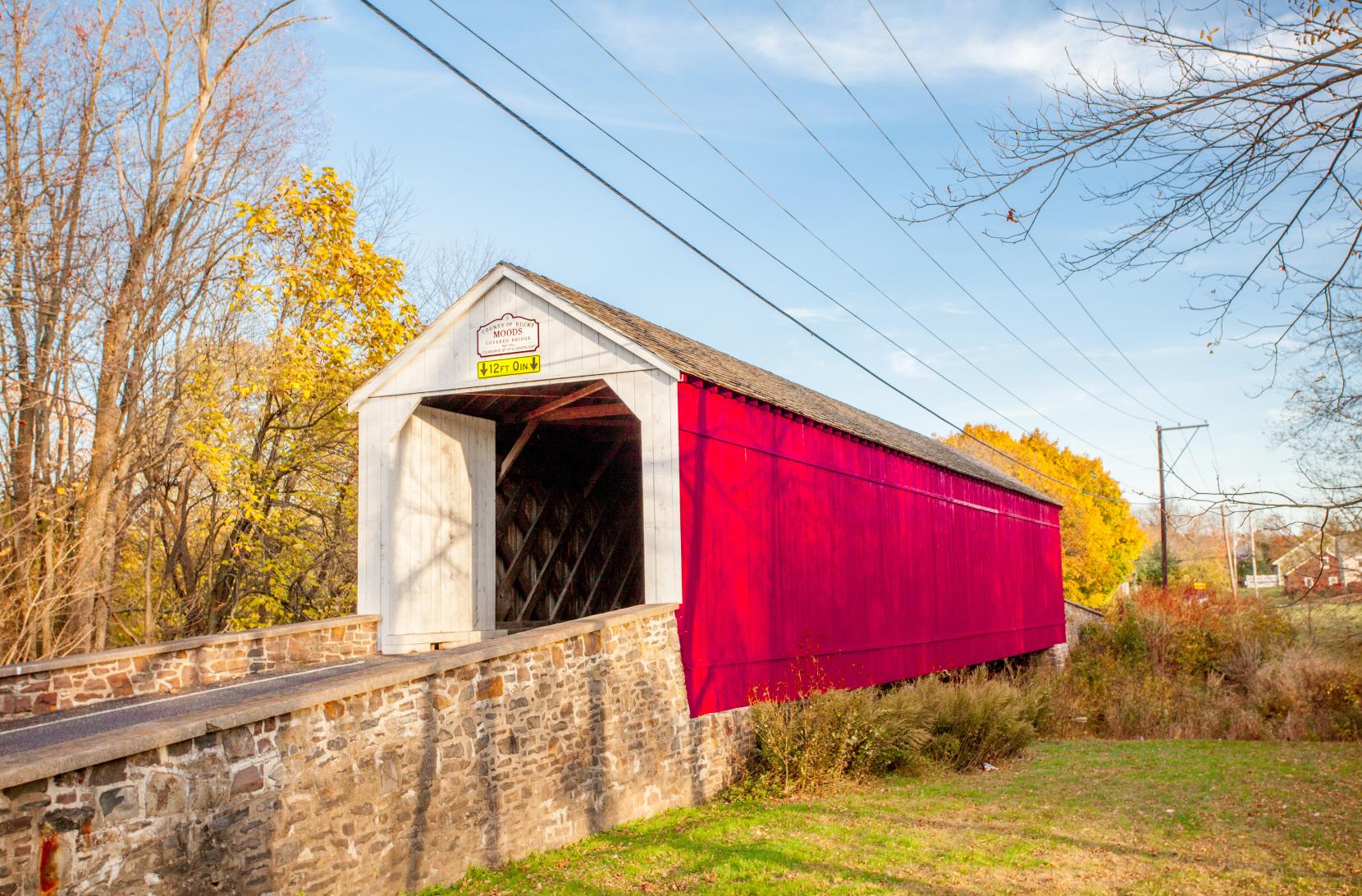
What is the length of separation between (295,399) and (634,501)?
5988mm

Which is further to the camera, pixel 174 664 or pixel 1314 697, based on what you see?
pixel 1314 697

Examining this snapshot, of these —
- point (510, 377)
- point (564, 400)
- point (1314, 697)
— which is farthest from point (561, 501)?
point (1314, 697)

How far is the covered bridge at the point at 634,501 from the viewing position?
10.8m

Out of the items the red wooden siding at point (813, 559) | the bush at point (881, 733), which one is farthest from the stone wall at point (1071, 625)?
the bush at point (881, 733)

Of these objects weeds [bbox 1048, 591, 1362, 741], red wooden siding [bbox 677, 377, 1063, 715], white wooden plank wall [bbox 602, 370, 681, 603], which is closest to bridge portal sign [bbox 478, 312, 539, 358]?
white wooden plank wall [bbox 602, 370, 681, 603]

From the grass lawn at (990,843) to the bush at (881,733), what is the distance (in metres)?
0.39

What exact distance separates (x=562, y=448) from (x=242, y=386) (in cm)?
540

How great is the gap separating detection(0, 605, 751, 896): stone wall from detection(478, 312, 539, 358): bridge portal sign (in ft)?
11.1

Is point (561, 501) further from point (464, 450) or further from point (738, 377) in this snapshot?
point (738, 377)

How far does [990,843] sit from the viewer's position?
845 centimetres

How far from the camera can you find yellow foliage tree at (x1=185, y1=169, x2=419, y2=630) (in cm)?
1670

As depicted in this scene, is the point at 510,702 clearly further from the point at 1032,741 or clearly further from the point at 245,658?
the point at 1032,741

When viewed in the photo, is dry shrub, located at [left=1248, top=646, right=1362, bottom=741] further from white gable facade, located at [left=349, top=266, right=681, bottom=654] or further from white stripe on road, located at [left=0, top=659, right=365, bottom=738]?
white stripe on road, located at [left=0, top=659, right=365, bottom=738]

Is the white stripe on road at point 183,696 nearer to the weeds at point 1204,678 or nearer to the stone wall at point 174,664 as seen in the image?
the stone wall at point 174,664
